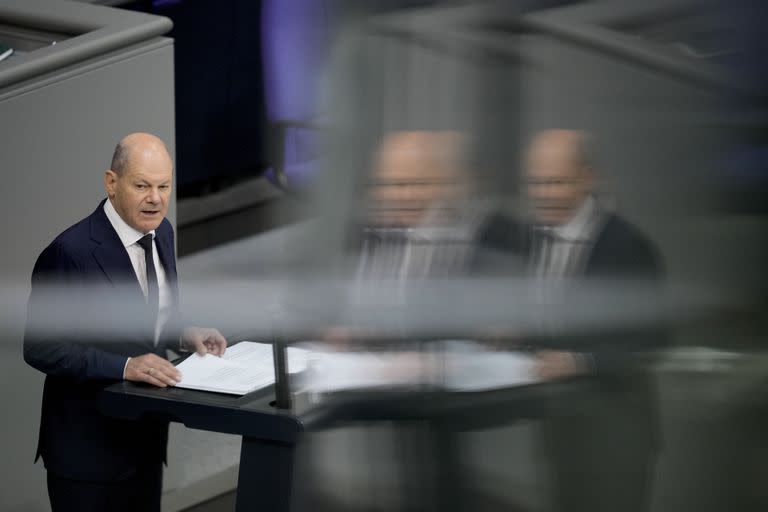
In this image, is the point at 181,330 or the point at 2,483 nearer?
the point at 181,330

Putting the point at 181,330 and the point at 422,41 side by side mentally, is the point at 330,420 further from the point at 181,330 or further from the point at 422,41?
the point at 181,330

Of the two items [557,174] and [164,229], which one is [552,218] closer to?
[557,174]

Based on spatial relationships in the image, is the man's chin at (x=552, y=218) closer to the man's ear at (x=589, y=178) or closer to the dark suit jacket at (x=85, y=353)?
the man's ear at (x=589, y=178)

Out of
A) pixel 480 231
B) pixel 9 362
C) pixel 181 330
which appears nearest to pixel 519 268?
pixel 480 231

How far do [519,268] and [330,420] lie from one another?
0.14 m

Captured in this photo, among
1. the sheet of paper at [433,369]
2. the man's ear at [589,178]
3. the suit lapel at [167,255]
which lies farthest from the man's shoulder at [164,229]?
the man's ear at [589,178]

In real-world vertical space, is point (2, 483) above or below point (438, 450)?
below

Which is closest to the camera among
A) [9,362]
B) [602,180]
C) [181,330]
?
[602,180]

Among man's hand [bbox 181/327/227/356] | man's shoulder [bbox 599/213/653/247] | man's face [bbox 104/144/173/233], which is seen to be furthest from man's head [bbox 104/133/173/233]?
man's shoulder [bbox 599/213/653/247]

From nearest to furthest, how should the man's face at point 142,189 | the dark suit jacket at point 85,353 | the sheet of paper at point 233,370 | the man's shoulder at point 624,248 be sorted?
the man's shoulder at point 624,248 < the sheet of paper at point 233,370 < the dark suit jacket at point 85,353 < the man's face at point 142,189

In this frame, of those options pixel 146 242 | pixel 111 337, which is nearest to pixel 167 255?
pixel 146 242

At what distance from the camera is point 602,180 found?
48cm

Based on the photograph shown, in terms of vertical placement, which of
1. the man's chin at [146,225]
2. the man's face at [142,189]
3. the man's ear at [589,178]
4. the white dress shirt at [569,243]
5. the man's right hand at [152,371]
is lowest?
the man's right hand at [152,371]

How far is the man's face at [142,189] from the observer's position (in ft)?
5.24
